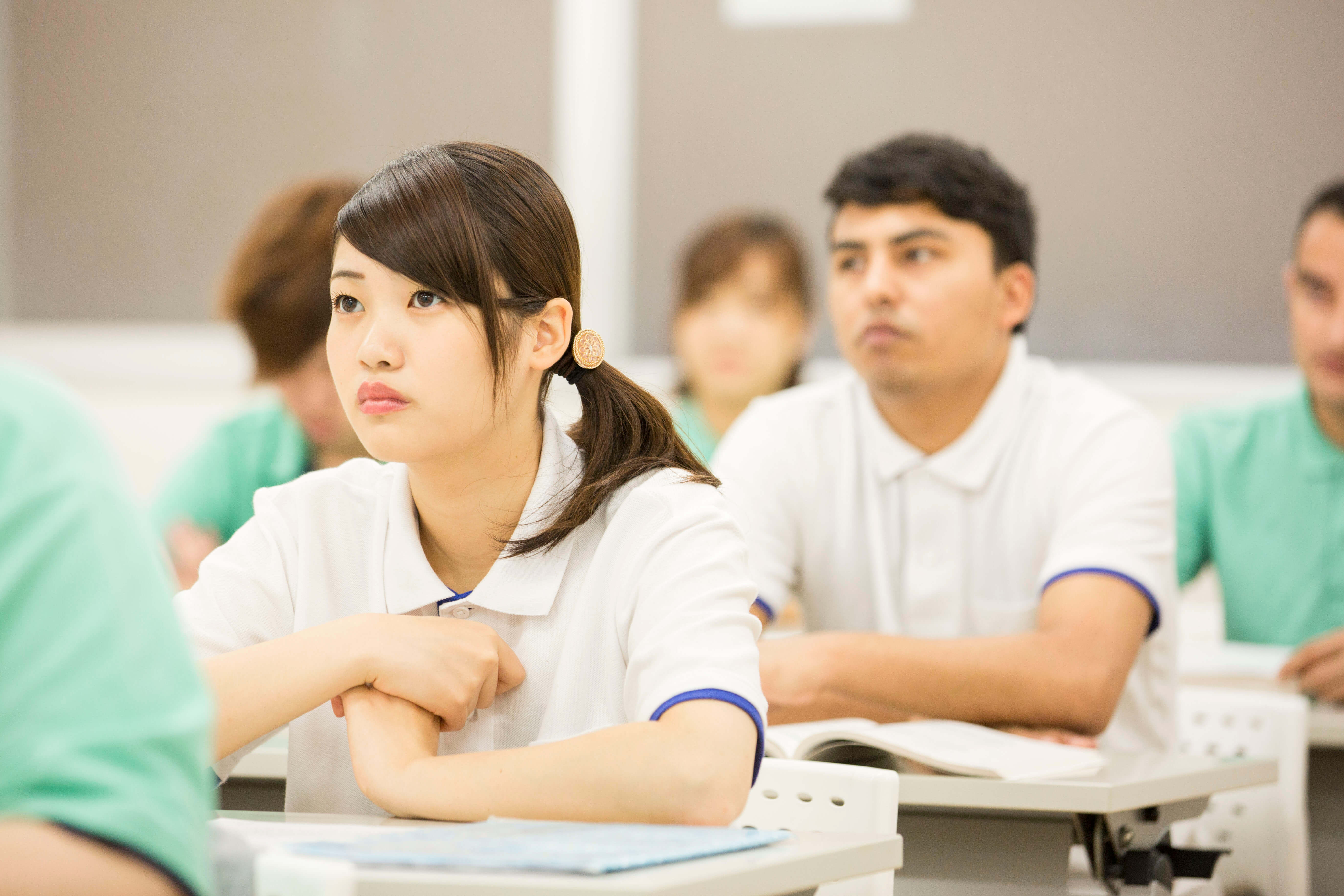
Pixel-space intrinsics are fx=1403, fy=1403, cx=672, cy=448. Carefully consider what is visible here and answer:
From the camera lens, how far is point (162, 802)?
0.59 metres

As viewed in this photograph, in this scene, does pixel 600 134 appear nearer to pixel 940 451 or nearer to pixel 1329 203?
pixel 1329 203

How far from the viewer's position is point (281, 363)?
8.80 ft

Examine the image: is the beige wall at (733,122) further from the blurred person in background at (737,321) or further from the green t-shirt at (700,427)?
the green t-shirt at (700,427)

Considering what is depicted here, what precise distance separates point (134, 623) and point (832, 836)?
0.54 metres

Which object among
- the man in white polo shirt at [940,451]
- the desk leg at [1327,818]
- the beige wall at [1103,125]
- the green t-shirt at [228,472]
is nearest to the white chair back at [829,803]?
the man in white polo shirt at [940,451]

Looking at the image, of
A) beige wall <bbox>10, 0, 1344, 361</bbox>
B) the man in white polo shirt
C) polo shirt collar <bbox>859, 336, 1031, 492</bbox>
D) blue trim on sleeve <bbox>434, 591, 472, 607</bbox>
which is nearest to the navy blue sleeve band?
blue trim on sleeve <bbox>434, 591, 472, 607</bbox>

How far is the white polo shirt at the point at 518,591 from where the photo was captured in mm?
1274

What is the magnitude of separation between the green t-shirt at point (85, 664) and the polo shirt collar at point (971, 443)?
174 cm

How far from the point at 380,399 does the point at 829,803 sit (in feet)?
1.81

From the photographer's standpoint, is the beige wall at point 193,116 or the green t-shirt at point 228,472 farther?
the beige wall at point 193,116

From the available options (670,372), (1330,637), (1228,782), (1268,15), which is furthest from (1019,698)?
(1268,15)

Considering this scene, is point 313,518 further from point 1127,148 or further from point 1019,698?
point 1127,148

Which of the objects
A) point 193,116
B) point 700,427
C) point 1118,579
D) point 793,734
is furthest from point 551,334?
point 193,116

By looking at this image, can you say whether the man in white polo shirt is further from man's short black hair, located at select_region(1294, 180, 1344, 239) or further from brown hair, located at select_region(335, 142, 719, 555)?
man's short black hair, located at select_region(1294, 180, 1344, 239)
